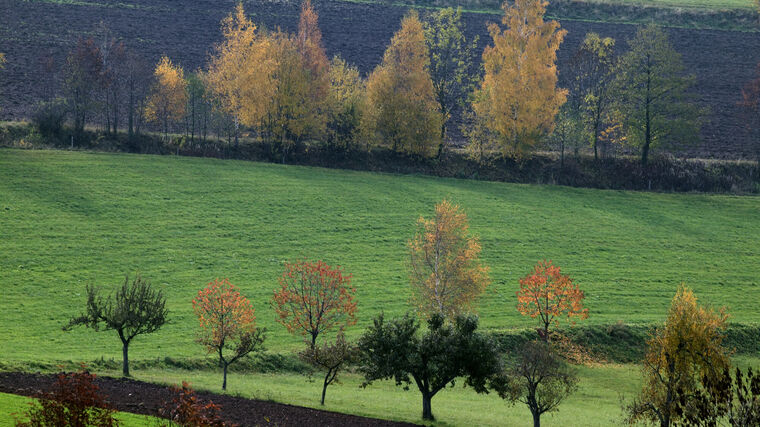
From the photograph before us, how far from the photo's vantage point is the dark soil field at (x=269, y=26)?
10522 centimetres

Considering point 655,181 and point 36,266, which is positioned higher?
point 655,181

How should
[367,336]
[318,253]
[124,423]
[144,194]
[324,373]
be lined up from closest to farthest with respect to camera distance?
[124,423] < [367,336] < [324,373] < [318,253] < [144,194]

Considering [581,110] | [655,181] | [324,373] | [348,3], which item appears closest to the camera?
[324,373]

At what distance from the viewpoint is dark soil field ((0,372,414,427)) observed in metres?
36.5

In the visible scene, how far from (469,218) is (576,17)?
262ft

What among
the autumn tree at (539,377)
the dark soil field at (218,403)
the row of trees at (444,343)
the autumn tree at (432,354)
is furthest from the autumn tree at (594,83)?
the dark soil field at (218,403)

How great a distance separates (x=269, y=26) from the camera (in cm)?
12800

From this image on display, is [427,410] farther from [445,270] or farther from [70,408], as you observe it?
[70,408]

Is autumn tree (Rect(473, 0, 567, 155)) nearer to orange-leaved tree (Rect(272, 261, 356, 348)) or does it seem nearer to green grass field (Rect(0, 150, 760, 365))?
green grass field (Rect(0, 150, 760, 365))

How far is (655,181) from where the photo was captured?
94375 millimetres

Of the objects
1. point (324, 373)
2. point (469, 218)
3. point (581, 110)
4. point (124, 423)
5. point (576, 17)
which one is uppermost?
point (576, 17)

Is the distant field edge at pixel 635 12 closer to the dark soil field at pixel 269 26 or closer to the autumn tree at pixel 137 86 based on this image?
the dark soil field at pixel 269 26

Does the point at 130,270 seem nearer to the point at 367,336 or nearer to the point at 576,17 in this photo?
the point at 367,336

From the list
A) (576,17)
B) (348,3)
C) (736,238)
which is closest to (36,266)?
(736,238)
